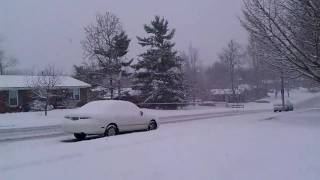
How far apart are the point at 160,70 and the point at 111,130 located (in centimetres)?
3581

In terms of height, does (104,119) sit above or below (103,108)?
below

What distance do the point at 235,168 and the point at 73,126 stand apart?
9.36 meters

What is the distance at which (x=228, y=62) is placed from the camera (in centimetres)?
8362

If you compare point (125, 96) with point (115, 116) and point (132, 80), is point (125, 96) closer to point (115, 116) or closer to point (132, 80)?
point (132, 80)

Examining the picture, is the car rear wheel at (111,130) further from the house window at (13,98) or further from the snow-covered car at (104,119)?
the house window at (13,98)

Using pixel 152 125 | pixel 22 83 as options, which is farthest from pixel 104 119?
pixel 22 83

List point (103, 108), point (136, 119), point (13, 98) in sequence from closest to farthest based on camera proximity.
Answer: point (103, 108), point (136, 119), point (13, 98)

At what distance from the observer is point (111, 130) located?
16828mm

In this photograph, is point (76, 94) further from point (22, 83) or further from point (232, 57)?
point (232, 57)

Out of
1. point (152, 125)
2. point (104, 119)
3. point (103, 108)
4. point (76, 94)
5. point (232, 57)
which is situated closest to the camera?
point (104, 119)

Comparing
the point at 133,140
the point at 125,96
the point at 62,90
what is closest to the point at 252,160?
the point at 133,140

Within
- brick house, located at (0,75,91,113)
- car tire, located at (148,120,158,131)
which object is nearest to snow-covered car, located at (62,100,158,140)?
car tire, located at (148,120,158,131)

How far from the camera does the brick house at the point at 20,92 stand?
4100cm

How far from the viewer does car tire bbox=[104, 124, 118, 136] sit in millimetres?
16578
